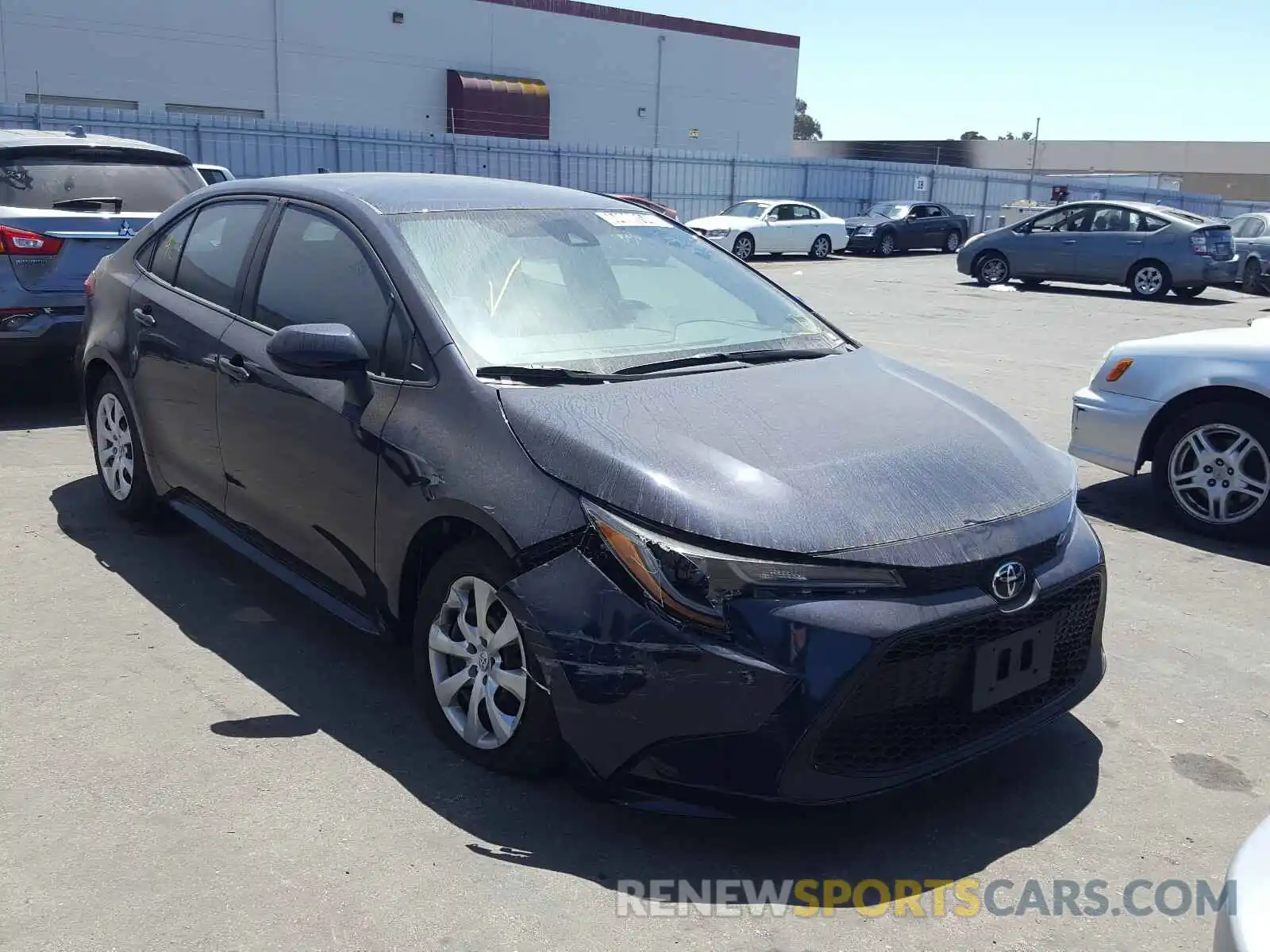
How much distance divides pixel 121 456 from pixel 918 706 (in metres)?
4.02

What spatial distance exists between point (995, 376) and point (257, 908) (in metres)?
9.17

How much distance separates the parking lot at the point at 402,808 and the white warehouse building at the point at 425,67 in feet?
96.6

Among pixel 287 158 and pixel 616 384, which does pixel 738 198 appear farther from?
pixel 616 384

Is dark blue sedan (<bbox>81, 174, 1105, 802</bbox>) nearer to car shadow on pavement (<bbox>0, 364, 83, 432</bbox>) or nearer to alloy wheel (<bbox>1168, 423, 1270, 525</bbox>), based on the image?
alloy wheel (<bbox>1168, 423, 1270, 525</bbox>)

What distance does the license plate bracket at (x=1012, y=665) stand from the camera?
313 centimetres

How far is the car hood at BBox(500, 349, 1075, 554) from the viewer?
303cm

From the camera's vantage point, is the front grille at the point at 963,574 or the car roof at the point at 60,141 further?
the car roof at the point at 60,141

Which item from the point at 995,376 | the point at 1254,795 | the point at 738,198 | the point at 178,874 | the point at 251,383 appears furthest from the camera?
the point at 738,198

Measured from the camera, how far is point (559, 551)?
10.2 ft

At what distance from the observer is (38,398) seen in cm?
854

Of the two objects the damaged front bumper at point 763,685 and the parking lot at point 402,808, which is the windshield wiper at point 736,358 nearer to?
the parking lot at point 402,808

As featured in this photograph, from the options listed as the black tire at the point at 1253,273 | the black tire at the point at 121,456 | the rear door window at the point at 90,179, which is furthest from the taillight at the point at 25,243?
the black tire at the point at 1253,273

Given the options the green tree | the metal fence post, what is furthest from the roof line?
the green tree

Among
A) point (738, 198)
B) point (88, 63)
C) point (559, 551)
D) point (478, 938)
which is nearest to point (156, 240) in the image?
point (559, 551)
